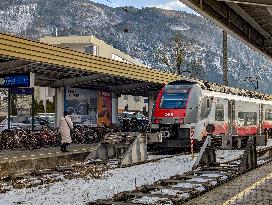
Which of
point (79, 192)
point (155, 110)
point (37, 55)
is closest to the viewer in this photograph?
point (79, 192)

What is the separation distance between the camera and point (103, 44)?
7212cm

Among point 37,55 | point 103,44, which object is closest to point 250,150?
point 37,55

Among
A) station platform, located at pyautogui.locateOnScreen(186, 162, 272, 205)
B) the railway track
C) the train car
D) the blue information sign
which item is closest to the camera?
station platform, located at pyautogui.locateOnScreen(186, 162, 272, 205)

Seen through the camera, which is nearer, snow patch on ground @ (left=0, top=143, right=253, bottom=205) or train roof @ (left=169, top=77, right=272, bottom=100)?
snow patch on ground @ (left=0, top=143, right=253, bottom=205)

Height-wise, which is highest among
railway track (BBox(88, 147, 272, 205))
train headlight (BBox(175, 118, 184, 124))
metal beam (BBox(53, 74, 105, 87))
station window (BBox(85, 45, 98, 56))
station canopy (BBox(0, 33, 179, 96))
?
station window (BBox(85, 45, 98, 56))

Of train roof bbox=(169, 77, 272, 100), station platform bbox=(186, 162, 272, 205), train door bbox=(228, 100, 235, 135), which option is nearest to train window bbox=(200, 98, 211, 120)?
train roof bbox=(169, 77, 272, 100)

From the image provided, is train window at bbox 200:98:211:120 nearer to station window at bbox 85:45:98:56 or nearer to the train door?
the train door

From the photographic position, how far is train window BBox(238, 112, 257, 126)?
27805 mm

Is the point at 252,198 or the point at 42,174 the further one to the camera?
the point at 42,174

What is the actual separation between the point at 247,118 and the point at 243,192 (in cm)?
1948

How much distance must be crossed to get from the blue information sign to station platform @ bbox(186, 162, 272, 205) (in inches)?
416

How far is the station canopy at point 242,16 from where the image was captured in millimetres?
11852

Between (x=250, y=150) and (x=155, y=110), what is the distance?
806 centimetres

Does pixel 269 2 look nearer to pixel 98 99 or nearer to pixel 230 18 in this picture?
pixel 230 18
